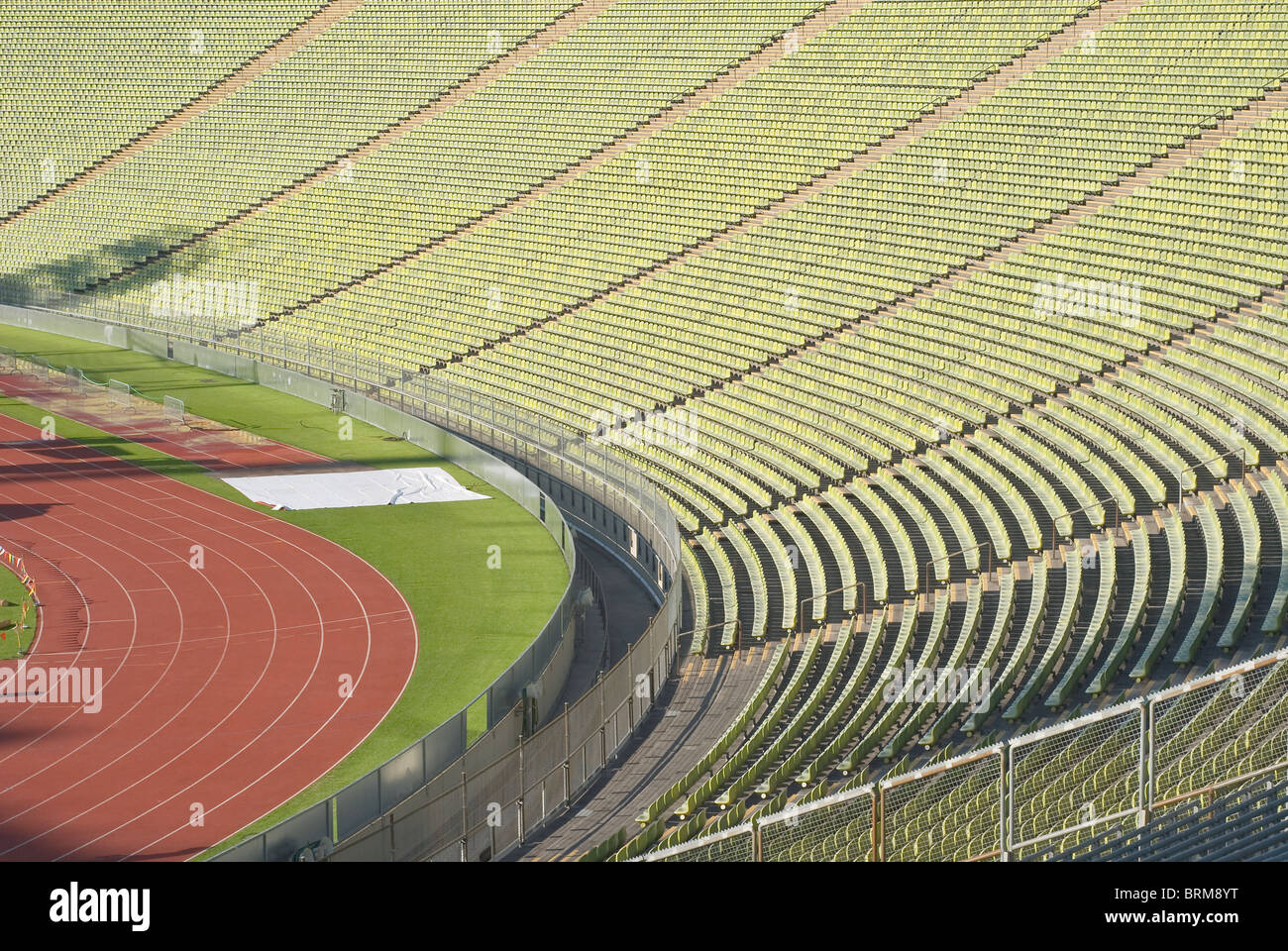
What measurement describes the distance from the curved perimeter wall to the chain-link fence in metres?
3.30

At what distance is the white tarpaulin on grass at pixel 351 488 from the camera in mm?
29859

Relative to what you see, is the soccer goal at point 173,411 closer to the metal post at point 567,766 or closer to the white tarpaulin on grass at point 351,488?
the white tarpaulin on grass at point 351,488

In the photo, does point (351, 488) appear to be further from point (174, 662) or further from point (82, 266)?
point (82, 266)

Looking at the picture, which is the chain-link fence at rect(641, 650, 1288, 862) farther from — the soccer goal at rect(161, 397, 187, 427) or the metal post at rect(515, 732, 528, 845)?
the soccer goal at rect(161, 397, 187, 427)

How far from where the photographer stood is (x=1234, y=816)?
972 cm

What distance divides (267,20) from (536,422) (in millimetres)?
24545

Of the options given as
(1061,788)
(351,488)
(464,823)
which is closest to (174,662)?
(464,823)

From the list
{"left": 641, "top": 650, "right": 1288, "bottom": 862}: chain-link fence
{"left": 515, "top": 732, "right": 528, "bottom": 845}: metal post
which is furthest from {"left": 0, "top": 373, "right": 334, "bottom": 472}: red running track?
{"left": 641, "top": 650, "right": 1288, "bottom": 862}: chain-link fence

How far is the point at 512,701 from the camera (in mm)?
18828

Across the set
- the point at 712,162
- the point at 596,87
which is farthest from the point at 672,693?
the point at 596,87

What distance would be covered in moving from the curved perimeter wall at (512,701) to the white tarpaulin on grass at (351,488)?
85 cm

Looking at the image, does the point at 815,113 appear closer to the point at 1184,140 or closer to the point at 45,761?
the point at 1184,140

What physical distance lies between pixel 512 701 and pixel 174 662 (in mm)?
5602

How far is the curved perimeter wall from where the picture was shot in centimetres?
1495
